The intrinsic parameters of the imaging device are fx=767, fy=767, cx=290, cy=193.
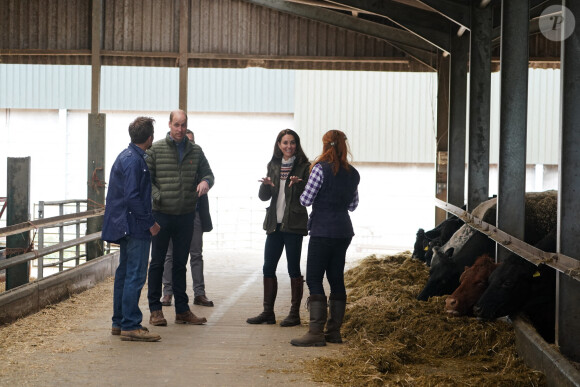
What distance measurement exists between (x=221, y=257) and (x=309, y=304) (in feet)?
24.3

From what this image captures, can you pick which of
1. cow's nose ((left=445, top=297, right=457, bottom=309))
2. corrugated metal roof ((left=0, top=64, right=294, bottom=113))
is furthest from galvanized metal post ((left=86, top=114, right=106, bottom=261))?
corrugated metal roof ((left=0, top=64, right=294, bottom=113))

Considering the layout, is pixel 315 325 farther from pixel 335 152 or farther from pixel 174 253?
pixel 174 253

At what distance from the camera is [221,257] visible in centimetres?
1356

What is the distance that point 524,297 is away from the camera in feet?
19.9

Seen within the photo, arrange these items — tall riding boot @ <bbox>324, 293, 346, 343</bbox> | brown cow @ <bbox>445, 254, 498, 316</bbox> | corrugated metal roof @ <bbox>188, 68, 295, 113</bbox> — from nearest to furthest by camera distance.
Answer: tall riding boot @ <bbox>324, 293, 346, 343</bbox> → brown cow @ <bbox>445, 254, 498, 316</bbox> → corrugated metal roof @ <bbox>188, 68, 295, 113</bbox>

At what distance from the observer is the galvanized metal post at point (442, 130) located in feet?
43.7

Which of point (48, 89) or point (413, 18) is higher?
point (48, 89)

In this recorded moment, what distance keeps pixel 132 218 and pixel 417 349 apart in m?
2.48

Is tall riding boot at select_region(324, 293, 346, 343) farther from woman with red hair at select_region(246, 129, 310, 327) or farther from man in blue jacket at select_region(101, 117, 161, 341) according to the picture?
man in blue jacket at select_region(101, 117, 161, 341)

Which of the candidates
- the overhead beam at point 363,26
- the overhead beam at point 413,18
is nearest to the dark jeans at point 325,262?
the overhead beam at point 413,18

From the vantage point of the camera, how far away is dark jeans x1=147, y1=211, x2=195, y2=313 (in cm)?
693

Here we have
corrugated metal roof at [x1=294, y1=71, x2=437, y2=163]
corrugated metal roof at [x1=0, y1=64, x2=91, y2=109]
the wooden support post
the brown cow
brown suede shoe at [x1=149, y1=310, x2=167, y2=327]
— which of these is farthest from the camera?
corrugated metal roof at [x1=0, y1=64, x2=91, y2=109]

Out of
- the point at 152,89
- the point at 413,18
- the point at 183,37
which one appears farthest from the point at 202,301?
the point at 152,89

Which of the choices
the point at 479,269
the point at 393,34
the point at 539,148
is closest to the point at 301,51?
the point at 393,34
